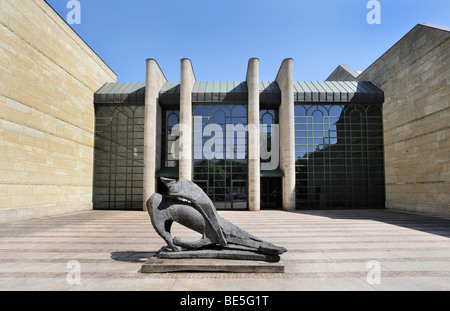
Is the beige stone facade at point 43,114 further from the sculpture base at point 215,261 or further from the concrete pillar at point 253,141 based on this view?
the concrete pillar at point 253,141

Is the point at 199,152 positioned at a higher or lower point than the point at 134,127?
lower

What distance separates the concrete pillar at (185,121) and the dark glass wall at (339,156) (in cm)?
960

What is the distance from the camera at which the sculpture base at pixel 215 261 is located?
5895mm

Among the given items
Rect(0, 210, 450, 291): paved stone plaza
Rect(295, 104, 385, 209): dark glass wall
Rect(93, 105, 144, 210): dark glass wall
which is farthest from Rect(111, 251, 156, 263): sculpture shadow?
Rect(295, 104, 385, 209): dark glass wall

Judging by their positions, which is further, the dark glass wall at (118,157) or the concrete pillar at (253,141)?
the dark glass wall at (118,157)

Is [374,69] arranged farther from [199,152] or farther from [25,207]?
[25,207]

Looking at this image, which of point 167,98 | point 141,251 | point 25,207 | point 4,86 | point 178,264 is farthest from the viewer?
point 167,98

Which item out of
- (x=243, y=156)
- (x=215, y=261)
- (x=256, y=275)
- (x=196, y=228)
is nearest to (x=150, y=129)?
(x=243, y=156)

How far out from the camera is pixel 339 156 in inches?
909

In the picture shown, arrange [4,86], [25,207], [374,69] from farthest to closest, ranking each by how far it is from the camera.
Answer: [374,69], [25,207], [4,86]

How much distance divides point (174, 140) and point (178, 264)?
18.4m

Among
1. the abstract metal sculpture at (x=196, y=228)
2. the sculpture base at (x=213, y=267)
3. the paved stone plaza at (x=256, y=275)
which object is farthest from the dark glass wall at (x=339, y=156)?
the sculpture base at (x=213, y=267)

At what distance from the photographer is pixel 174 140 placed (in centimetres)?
2352
